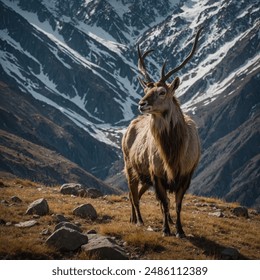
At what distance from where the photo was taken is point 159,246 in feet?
45.5

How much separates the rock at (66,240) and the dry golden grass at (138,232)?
208 mm

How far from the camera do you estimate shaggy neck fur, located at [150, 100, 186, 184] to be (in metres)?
16.0

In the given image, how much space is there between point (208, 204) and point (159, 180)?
8556 millimetres

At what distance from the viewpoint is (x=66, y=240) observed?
1278cm

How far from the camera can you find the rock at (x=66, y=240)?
41.7 feet

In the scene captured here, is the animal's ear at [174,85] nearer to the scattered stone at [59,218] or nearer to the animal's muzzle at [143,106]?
Answer: the animal's muzzle at [143,106]

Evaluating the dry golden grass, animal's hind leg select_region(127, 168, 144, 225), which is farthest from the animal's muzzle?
animal's hind leg select_region(127, 168, 144, 225)

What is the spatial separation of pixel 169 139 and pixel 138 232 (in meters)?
3.34

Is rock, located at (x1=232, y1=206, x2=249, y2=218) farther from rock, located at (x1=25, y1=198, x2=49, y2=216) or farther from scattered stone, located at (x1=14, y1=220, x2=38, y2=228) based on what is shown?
scattered stone, located at (x1=14, y1=220, x2=38, y2=228)

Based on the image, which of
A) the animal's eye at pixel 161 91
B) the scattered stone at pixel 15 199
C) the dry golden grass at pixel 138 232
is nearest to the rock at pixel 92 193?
the dry golden grass at pixel 138 232

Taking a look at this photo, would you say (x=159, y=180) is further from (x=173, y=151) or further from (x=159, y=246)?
(x=159, y=246)

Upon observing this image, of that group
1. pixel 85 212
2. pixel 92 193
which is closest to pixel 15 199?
pixel 85 212
